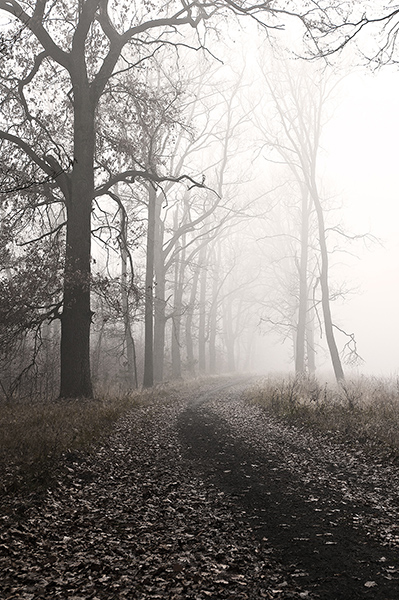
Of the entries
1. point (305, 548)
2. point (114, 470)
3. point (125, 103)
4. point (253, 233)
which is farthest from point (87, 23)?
point (253, 233)

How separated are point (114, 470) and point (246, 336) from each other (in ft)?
202

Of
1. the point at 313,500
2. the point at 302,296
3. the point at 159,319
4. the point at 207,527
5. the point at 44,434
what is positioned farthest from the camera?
the point at 302,296

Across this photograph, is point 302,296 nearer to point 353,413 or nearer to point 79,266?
point 353,413

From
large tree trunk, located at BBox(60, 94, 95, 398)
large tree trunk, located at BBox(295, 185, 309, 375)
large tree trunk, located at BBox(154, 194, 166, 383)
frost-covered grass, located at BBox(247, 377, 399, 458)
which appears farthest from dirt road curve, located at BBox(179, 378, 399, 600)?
large tree trunk, located at BBox(295, 185, 309, 375)

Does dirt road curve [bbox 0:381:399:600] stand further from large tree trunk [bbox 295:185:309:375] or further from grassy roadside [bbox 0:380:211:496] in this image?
large tree trunk [bbox 295:185:309:375]

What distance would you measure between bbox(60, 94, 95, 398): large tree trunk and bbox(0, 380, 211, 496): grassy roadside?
794mm

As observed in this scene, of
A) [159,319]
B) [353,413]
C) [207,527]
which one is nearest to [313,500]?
[207,527]

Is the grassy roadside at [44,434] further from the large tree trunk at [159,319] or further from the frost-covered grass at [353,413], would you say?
the large tree trunk at [159,319]

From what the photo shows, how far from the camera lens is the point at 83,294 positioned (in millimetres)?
10914

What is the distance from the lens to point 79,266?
428 inches

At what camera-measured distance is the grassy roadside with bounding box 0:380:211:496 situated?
17.6 ft

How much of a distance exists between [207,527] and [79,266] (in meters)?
7.72

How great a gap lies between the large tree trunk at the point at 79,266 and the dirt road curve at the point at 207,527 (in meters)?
3.67

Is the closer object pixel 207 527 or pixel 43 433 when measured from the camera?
pixel 207 527
